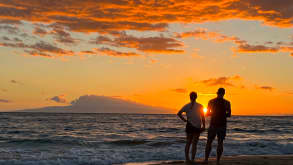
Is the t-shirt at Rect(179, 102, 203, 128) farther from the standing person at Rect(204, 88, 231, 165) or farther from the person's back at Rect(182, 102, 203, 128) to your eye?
the standing person at Rect(204, 88, 231, 165)

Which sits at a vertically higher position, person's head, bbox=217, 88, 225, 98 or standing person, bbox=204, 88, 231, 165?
person's head, bbox=217, 88, 225, 98

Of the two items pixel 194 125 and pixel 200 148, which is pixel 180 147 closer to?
pixel 200 148

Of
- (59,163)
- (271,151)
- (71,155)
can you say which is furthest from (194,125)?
(271,151)

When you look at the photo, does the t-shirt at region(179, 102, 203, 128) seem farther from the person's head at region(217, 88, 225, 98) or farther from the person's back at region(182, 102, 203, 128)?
the person's head at region(217, 88, 225, 98)

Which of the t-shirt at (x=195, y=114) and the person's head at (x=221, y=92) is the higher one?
the person's head at (x=221, y=92)

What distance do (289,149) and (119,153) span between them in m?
8.68

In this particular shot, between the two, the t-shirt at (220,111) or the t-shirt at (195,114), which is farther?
the t-shirt at (195,114)

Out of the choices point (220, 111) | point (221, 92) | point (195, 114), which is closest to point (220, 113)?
point (220, 111)

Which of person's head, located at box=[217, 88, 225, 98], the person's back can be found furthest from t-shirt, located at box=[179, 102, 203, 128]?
person's head, located at box=[217, 88, 225, 98]

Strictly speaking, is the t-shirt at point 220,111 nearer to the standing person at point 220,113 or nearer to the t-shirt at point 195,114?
the standing person at point 220,113

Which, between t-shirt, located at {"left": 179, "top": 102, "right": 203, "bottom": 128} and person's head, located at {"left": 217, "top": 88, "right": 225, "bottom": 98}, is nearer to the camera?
person's head, located at {"left": 217, "top": 88, "right": 225, "bottom": 98}

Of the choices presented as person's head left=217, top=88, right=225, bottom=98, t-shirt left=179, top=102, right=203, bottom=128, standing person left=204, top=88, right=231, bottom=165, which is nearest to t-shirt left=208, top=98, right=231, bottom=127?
standing person left=204, top=88, right=231, bottom=165

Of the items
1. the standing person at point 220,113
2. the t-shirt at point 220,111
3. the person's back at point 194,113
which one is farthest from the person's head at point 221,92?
the person's back at point 194,113

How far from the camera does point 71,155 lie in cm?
1294
